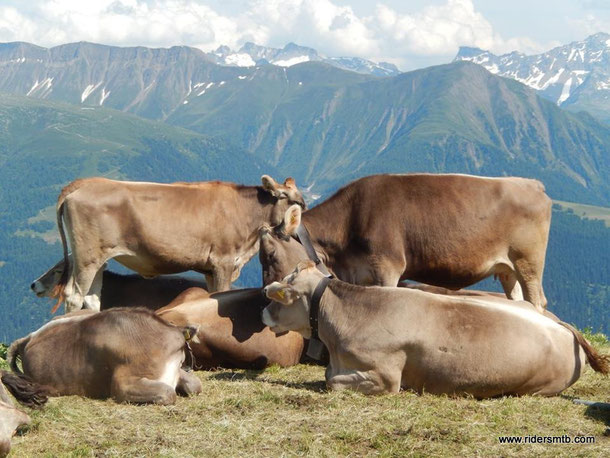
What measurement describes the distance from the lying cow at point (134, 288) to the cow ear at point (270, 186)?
2340 mm

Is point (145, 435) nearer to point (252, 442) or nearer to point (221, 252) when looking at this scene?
point (252, 442)

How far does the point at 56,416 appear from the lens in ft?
28.5

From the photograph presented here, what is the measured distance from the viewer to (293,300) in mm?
11117

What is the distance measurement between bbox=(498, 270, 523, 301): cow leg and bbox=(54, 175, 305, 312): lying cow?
464 centimetres

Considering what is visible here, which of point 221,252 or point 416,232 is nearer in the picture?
point 416,232

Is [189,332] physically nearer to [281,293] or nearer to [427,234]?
[281,293]

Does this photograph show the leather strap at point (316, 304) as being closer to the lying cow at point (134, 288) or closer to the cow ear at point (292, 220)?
the cow ear at point (292, 220)

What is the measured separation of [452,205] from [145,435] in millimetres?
7259

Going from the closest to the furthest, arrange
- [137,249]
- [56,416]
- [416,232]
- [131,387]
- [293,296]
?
[56,416], [131,387], [293,296], [416,232], [137,249]

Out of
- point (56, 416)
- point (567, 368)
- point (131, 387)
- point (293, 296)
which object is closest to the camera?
point (56, 416)

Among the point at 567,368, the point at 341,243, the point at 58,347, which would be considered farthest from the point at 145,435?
the point at 341,243

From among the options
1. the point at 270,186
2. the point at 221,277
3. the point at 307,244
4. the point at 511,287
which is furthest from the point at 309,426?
the point at 270,186

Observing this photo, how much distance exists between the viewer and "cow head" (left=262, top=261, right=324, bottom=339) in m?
11.0

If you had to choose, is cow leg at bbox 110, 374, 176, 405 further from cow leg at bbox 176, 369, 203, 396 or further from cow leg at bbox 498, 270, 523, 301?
cow leg at bbox 498, 270, 523, 301
